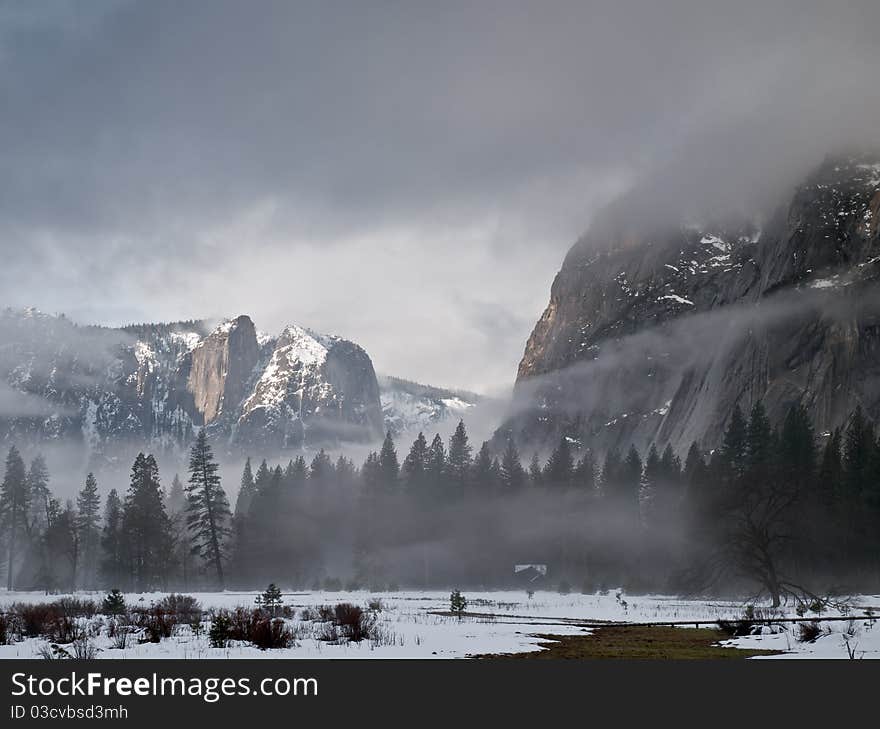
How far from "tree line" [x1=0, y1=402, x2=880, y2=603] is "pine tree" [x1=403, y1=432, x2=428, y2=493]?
22 centimetres

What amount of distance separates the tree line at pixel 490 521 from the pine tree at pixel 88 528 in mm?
363

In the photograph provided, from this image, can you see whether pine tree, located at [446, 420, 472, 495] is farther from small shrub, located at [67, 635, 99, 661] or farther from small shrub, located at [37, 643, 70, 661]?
small shrub, located at [37, 643, 70, 661]

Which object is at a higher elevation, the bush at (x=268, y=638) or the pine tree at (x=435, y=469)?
the pine tree at (x=435, y=469)

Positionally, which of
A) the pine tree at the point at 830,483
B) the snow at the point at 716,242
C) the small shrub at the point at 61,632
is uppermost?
the snow at the point at 716,242

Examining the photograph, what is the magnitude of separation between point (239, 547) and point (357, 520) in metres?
16.7

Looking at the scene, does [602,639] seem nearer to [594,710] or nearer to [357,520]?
[594,710]

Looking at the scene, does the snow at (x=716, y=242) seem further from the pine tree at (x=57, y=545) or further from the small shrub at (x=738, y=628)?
the small shrub at (x=738, y=628)

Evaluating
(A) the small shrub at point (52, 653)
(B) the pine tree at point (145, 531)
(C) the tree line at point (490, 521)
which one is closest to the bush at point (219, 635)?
(A) the small shrub at point (52, 653)

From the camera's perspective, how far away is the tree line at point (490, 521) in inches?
2744

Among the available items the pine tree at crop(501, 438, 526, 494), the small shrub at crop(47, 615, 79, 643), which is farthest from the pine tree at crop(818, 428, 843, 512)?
the small shrub at crop(47, 615, 79, 643)

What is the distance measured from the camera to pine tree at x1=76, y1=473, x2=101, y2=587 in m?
101

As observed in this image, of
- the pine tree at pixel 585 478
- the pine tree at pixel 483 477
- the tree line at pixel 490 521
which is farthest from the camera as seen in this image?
the pine tree at pixel 483 477

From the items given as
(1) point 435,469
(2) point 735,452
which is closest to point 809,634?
(2) point 735,452

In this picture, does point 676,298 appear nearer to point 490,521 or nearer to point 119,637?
point 490,521
